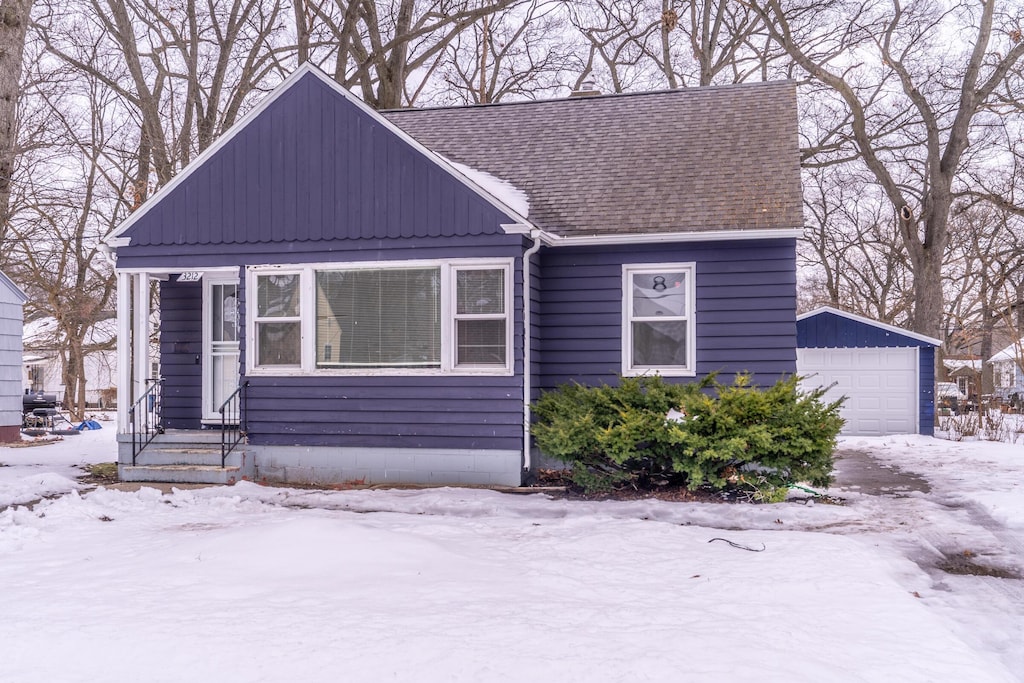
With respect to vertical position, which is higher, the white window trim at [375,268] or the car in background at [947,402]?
the white window trim at [375,268]

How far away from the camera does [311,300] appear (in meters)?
10.7

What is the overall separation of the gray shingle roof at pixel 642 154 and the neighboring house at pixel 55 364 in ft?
86.1

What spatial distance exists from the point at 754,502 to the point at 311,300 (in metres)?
5.79

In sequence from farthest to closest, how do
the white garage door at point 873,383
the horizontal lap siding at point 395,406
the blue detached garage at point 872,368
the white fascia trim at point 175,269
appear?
the white garage door at point 873,383 < the blue detached garage at point 872,368 < the white fascia trim at point 175,269 < the horizontal lap siding at point 395,406

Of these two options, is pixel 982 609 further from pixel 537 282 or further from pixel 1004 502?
pixel 537 282

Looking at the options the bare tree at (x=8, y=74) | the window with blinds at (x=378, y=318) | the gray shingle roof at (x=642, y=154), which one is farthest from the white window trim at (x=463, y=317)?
the bare tree at (x=8, y=74)

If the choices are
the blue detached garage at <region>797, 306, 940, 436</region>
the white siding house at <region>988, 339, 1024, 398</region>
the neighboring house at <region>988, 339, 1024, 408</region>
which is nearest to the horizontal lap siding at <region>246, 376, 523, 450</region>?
the blue detached garage at <region>797, 306, 940, 436</region>

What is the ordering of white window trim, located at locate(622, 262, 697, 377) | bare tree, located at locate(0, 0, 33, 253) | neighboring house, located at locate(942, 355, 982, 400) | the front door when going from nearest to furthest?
bare tree, located at locate(0, 0, 33, 253) < white window trim, located at locate(622, 262, 697, 377) < the front door < neighboring house, located at locate(942, 355, 982, 400)

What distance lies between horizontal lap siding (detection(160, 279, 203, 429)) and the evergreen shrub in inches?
218

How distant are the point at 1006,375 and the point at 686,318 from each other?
37126 mm

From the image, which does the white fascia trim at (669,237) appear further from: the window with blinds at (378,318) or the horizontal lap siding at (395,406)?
the window with blinds at (378,318)

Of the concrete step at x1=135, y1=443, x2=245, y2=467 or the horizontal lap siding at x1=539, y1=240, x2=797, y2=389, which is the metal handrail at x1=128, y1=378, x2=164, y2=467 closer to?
the concrete step at x1=135, y1=443, x2=245, y2=467

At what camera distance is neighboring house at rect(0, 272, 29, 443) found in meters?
16.1

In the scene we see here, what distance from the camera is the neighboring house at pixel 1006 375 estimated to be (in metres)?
34.4
